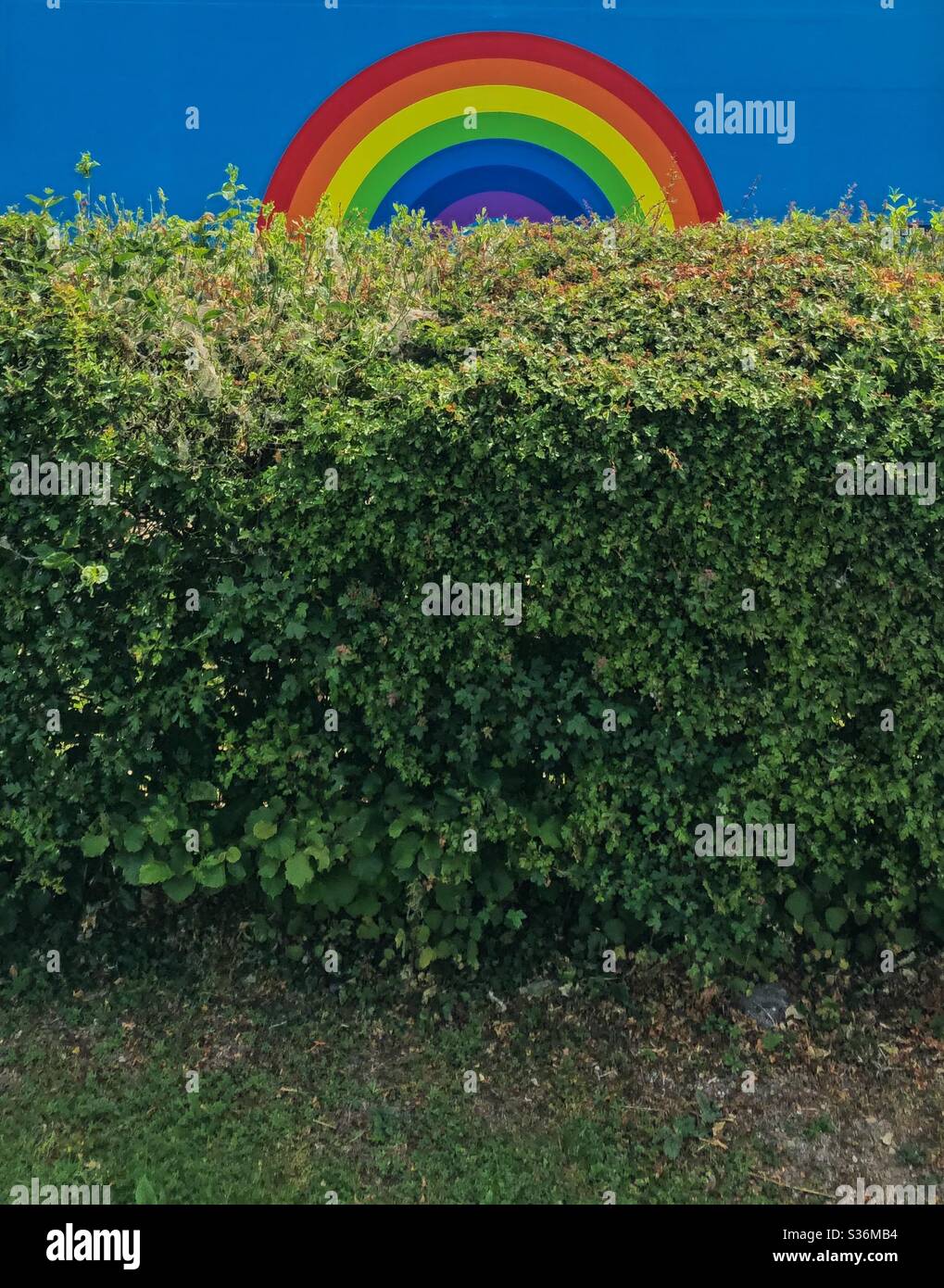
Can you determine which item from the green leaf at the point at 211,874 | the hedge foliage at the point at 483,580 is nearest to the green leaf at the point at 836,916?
the hedge foliage at the point at 483,580

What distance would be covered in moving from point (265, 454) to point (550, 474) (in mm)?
962

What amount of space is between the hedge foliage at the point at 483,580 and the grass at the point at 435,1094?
300 millimetres

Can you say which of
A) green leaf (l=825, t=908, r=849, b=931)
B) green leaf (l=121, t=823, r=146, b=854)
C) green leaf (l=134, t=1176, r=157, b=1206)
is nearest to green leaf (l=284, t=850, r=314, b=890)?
green leaf (l=121, t=823, r=146, b=854)

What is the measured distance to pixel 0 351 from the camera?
11.1 feet

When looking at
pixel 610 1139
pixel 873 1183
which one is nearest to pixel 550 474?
pixel 610 1139

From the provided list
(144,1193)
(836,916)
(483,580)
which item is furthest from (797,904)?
(144,1193)

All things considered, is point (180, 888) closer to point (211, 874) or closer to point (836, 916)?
point (211, 874)

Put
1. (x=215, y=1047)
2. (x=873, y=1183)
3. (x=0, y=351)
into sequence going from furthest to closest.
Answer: (x=215, y=1047)
(x=0, y=351)
(x=873, y=1183)

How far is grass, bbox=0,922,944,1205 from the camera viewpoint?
3156mm

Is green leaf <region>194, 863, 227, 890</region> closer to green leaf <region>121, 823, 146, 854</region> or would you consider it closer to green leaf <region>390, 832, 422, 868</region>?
green leaf <region>121, 823, 146, 854</region>

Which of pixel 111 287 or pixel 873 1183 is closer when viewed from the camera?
pixel 873 1183

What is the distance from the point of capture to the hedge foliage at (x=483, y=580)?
3.27 meters

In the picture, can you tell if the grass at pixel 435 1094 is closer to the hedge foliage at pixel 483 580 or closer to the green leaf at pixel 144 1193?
the green leaf at pixel 144 1193

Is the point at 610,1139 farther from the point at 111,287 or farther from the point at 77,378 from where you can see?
the point at 111,287
